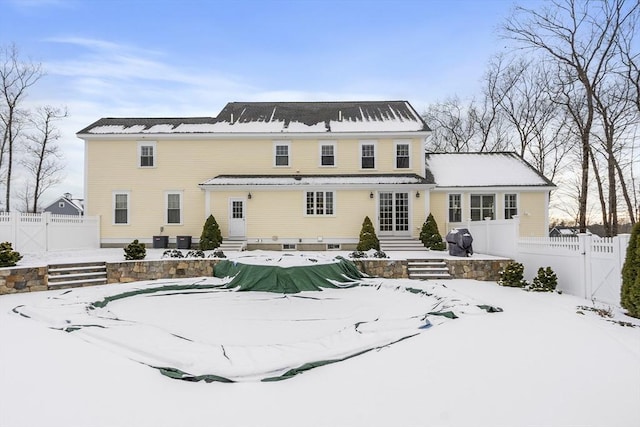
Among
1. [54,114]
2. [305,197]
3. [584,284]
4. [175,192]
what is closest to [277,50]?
[305,197]

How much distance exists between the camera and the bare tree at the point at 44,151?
91.5ft

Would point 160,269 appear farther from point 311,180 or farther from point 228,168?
point 311,180

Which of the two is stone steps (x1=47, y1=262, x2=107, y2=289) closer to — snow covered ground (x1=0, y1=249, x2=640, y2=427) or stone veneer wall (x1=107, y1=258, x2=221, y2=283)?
stone veneer wall (x1=107, y1=258, x2=221, y2=283)

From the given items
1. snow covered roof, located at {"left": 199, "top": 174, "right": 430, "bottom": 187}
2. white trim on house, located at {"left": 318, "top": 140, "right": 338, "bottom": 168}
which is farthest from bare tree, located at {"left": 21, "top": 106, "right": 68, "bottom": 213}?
white trim on house, located at {"left": 318, "top": 140, "right": 338, "bottom": 168}

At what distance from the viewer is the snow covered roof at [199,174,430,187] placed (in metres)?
17.4

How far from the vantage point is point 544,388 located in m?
4.08

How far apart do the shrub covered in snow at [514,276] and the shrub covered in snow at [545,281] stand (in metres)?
0.67

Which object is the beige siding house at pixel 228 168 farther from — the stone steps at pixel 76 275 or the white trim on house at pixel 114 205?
the stone steps at pixel 76 275

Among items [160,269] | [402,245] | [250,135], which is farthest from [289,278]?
[250,135]

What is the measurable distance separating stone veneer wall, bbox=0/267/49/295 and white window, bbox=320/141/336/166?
482 inches

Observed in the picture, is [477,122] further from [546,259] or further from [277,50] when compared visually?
[546,259]

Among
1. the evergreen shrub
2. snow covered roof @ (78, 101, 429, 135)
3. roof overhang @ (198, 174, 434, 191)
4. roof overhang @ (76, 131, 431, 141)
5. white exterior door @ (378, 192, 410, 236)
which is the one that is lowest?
the evergreen shrub

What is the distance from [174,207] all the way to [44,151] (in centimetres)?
1780

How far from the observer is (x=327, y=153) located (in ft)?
62.3
